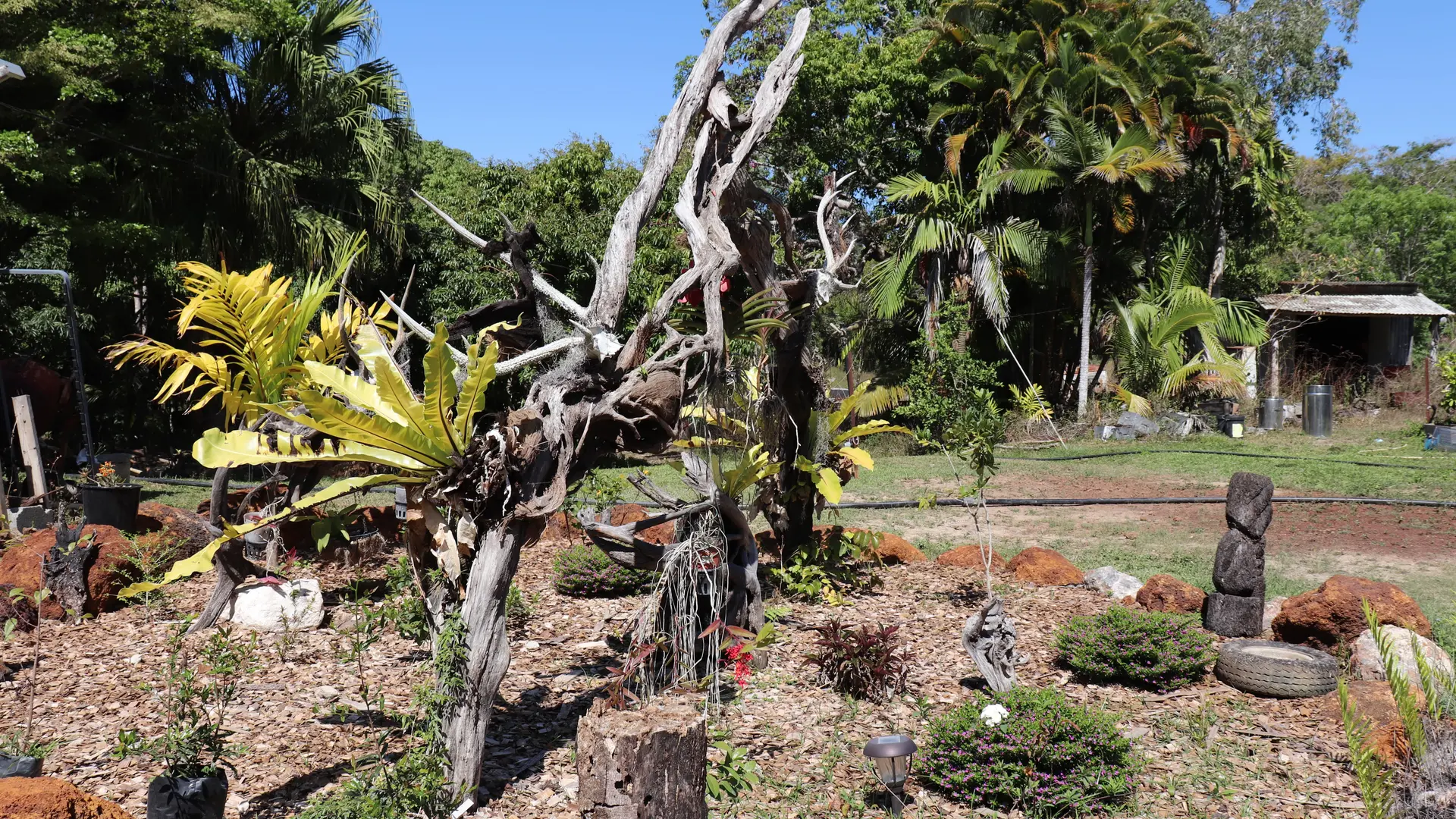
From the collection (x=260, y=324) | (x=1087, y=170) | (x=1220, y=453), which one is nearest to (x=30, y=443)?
(x=260, y=324)

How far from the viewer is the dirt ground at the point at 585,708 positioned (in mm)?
3982

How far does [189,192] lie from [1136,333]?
48.4 ft

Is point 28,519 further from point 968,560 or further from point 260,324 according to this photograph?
point 968,560

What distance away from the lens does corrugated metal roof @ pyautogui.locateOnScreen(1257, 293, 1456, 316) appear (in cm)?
2000

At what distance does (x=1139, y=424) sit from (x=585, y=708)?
13878 millimetres

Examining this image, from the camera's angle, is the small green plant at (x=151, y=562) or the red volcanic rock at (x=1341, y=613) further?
the small green plant at (x=151, y=562)

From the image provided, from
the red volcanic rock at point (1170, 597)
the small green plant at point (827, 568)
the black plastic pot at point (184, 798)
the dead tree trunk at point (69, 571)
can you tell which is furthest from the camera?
the small green plant at point (827, 568)

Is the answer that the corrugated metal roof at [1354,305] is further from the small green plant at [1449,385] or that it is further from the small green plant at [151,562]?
the small green plant at [151,562]

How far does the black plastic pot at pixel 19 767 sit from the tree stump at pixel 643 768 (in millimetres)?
2174

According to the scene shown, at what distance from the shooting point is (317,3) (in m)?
14.0

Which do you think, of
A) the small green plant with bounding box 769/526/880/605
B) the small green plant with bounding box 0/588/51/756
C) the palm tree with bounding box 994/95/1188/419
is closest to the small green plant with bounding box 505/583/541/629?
the small green plant with bounding box 769/526/880/605

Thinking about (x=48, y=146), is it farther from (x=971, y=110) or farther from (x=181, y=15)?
(x=971, y=110)

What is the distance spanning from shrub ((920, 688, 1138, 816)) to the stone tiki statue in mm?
2087

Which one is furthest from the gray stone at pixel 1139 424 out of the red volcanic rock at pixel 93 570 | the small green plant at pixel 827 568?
the red volcanic rock at pixel 93 570
